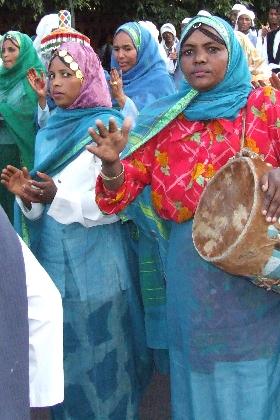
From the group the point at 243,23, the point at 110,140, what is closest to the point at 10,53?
the point at 110,140

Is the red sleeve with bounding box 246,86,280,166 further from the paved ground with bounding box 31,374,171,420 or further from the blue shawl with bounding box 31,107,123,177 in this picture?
the paved ground with bounding box 31,374,171,420

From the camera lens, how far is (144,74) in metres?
4.67

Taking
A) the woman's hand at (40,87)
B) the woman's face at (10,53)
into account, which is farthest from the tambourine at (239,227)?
the woman's face at (10,53)

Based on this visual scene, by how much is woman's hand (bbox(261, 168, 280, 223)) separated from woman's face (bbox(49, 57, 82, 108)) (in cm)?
120

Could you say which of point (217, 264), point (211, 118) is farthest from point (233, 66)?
point (217, 264)

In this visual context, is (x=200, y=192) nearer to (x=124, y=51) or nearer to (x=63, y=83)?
(x=63, y=83)

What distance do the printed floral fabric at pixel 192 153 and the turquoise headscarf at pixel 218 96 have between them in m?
0.03

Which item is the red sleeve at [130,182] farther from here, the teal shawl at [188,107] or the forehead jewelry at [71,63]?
the forehead jewelry at [71,63]

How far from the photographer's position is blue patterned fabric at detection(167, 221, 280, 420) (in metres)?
2.36

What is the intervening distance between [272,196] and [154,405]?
1.87m

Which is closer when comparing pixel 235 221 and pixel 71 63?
pixel 235 221

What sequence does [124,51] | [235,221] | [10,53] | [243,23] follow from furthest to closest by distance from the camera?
[243,23]
[10,53]
[124,51]
[235,221]

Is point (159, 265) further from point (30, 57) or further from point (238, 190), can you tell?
point (30, 57)

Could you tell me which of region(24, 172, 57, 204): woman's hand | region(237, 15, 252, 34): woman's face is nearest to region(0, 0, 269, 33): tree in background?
region(237, 15, 252, 34): woman's face
